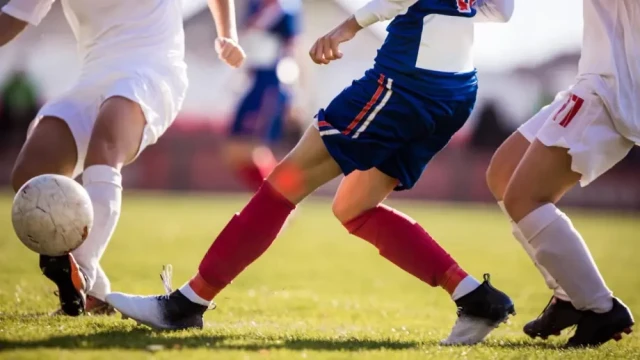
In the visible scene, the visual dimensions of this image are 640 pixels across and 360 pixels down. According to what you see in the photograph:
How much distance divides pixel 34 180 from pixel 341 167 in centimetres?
139

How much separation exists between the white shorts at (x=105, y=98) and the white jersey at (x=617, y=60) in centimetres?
206

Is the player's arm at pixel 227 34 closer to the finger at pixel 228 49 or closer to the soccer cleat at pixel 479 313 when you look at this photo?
the finger at pixel 228 49

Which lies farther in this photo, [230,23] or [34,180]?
[230,23]

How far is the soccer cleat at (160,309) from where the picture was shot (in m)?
4.00

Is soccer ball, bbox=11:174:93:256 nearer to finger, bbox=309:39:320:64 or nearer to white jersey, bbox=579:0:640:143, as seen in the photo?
finger, bbox=309:39:320:64

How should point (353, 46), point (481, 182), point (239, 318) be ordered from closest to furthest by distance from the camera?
point (239, 318) < point (481, 182) < point (353, 46)

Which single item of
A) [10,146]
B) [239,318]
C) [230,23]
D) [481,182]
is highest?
[230,23]

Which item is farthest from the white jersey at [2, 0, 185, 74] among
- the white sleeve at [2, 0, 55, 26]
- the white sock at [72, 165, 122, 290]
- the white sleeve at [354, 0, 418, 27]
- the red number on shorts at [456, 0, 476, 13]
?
the red number on shorts at [456, 0, 476, 13]

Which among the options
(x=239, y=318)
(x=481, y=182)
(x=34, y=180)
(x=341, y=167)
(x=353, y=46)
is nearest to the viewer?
(x=341, y=167)

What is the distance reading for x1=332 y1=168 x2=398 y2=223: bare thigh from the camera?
4348 mm

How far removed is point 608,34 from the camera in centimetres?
420

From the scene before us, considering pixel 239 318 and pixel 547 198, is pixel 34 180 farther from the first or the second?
pixel 547 198

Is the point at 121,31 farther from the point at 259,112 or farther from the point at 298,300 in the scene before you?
the point at 259,112

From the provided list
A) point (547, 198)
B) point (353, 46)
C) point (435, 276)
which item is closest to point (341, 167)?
point (435, 276)
